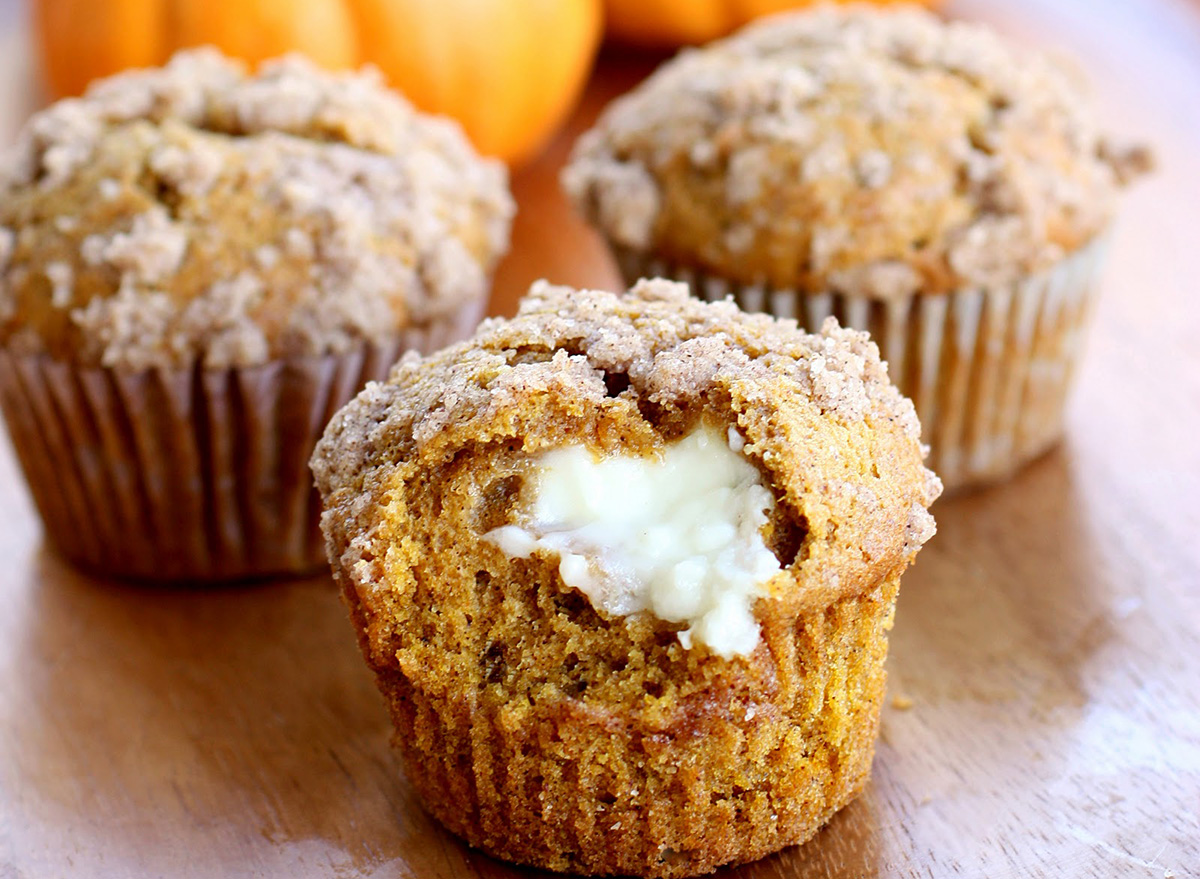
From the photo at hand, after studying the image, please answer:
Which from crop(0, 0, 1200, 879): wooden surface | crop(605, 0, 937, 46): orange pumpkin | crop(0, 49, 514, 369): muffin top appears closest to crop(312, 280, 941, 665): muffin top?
crop(0, 0, 1200, 879): wooden surface

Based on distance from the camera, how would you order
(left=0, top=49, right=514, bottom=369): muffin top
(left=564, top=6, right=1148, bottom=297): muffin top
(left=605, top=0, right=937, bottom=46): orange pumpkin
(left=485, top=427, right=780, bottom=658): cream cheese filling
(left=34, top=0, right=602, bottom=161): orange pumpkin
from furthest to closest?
(left=605, top=0, right=937, bottom=46): orange pumpkin → (left=34, top=0, right=602, bottom=161): orange pumpkin → (left=564, top=6, right=1148, bottom=297): muffin top → (left=0, top=49, right=514, bottom=369): muffin top → (left=485, top=427, right=780, bottom=658): cream cheese filling

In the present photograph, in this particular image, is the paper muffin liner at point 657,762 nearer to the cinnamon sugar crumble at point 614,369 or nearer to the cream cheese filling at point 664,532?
the cream cheese filling at point 664,532

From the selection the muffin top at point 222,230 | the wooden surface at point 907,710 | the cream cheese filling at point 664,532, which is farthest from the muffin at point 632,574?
the muffin top at point 222,230

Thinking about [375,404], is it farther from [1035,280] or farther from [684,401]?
[1035,280]

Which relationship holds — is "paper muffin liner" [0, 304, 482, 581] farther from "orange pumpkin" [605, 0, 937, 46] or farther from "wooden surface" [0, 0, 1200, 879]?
"orange pumpkin" [605, 0, 937, 46]

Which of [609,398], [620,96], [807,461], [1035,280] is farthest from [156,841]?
[620,96]

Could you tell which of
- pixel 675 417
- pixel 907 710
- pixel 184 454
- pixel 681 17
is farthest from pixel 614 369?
pixel 681 17
